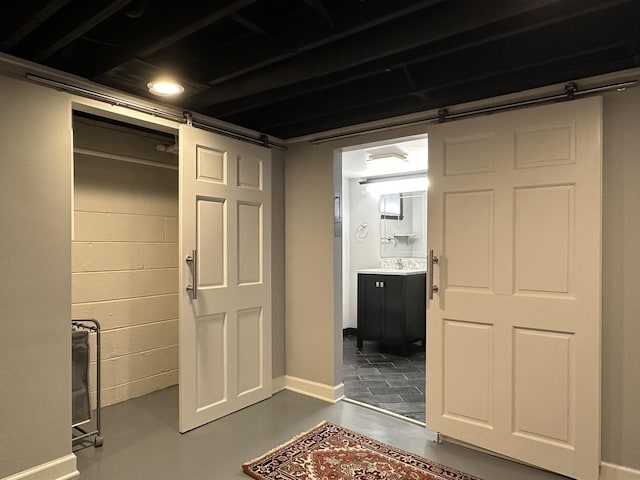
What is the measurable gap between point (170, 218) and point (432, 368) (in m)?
2.56

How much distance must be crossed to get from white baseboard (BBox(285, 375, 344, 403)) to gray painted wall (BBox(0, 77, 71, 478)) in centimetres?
179

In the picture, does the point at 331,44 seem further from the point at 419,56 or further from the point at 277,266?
the point at 277,266

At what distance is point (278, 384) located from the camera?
11.8 feet

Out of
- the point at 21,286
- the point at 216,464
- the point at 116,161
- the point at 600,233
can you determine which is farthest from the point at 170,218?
the point at 600,233

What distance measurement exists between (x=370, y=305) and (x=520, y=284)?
2702mm

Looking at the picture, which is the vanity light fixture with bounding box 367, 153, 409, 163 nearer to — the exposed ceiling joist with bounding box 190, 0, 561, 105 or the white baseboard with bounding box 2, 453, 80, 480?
the exposed ceiling joist with bounding box 190, 0, 561, 105

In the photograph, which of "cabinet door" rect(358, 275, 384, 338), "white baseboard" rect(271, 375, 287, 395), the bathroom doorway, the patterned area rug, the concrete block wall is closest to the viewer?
the patterned area rug

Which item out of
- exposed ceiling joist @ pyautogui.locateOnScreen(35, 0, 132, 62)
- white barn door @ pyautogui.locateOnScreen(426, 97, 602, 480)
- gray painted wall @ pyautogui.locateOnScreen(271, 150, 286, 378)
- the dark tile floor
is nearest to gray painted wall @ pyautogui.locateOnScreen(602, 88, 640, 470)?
white barn door @ pyautogui.locateOnScreen(426, 97, 602, 480)

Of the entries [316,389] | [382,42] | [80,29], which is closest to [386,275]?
[316,389]

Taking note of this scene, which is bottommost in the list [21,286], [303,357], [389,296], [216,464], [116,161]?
[216,464]

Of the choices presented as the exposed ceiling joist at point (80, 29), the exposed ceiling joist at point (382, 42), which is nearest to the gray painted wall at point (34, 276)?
the exposed ceiling joist at point (80, 29)

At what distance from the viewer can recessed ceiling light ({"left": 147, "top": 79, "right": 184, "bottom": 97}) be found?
232 cm

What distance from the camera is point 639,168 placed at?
2.14 metres

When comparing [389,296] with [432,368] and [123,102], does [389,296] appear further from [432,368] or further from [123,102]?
[123,102]
